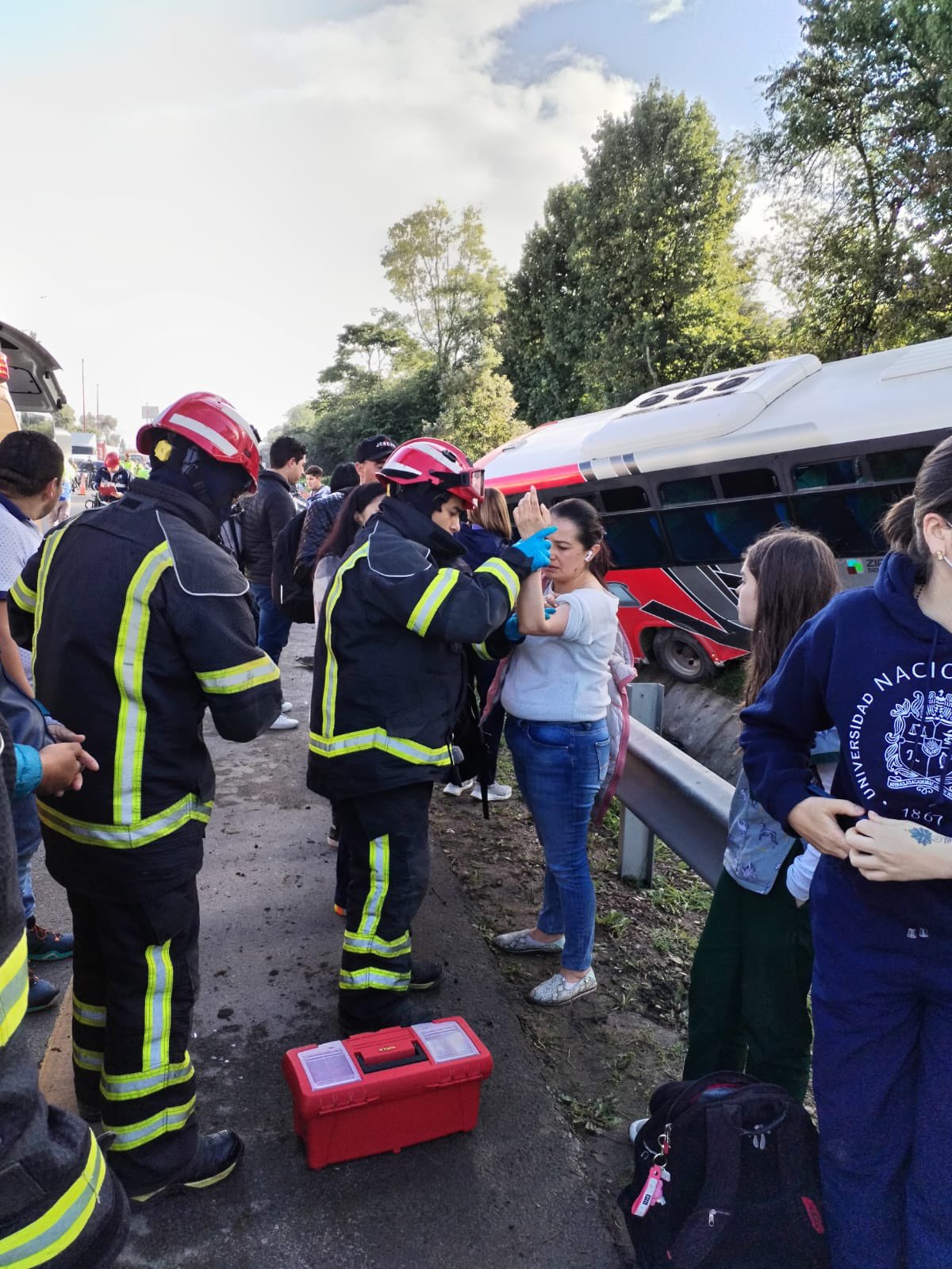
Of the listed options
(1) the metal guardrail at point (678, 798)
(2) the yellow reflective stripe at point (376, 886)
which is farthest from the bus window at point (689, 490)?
(2) the yellow reflective stripe at point (376, 886)

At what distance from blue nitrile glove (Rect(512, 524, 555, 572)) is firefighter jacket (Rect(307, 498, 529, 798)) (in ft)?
0.22

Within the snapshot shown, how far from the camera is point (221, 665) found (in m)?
2.25

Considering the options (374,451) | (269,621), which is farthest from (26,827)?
(269,621)

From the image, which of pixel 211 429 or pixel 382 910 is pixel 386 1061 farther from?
pixel 211 429

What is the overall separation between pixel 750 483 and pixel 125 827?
770 cm

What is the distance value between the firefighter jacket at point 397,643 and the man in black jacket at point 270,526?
384 cm

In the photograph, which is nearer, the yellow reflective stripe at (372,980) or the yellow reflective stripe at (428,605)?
the yellow reflective stripe at (428,605)

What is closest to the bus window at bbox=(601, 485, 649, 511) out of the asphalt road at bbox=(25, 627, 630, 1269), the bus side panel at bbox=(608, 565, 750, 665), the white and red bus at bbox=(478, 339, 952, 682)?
the white and red bus at bbox=(478, 339, 952, 682)

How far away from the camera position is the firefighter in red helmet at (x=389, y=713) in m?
2.80

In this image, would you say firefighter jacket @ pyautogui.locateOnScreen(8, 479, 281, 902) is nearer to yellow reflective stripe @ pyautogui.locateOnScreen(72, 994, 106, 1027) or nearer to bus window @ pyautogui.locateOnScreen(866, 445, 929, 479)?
yellow reflective stripe @ pyautogui.locateOnScreen(72, 994, 106, 1027)

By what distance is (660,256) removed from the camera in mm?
22016

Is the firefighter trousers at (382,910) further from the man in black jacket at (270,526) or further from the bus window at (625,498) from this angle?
the bus window at (625,498)

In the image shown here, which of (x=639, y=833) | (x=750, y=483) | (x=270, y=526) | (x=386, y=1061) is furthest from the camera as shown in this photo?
(x=750, y=483)

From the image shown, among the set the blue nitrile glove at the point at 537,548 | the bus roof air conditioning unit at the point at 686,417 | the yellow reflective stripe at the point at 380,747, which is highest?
the bus roof air conditioning unit at the point at 686,417
